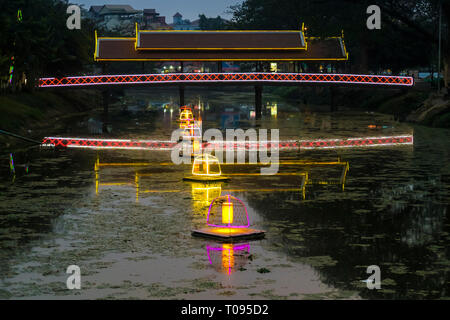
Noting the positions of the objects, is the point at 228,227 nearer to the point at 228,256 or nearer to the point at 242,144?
the point at 228,256

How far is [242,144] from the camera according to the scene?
42.0 metres

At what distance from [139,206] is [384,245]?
25.1 feet

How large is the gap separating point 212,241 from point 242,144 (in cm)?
2457

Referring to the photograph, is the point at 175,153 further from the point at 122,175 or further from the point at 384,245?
the point at 384,245

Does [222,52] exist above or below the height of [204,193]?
above

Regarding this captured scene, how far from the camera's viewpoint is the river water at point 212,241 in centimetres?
1407

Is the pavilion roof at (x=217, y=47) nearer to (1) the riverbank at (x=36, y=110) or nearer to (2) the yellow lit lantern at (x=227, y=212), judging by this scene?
(1) the riverbank at (x=36, y=110)

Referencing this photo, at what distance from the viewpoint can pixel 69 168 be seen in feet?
103

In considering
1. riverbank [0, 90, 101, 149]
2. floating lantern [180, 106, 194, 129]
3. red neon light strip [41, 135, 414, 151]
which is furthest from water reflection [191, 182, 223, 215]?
riverbank [0, 90, 101, 149]

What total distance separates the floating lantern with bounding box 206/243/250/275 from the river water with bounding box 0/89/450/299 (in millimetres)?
36

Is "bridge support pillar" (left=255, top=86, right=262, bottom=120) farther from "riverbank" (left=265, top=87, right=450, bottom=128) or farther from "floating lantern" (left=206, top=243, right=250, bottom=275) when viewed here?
"floating lantern" (left=206, top=243, right=250, bottom=275)

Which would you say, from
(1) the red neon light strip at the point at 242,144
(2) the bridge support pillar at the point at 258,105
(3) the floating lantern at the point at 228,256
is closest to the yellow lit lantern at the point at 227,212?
(3) the floating lantern at the point at 228,256

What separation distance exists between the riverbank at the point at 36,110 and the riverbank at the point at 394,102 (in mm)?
25624

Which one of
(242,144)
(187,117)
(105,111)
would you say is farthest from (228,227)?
(105,111)
